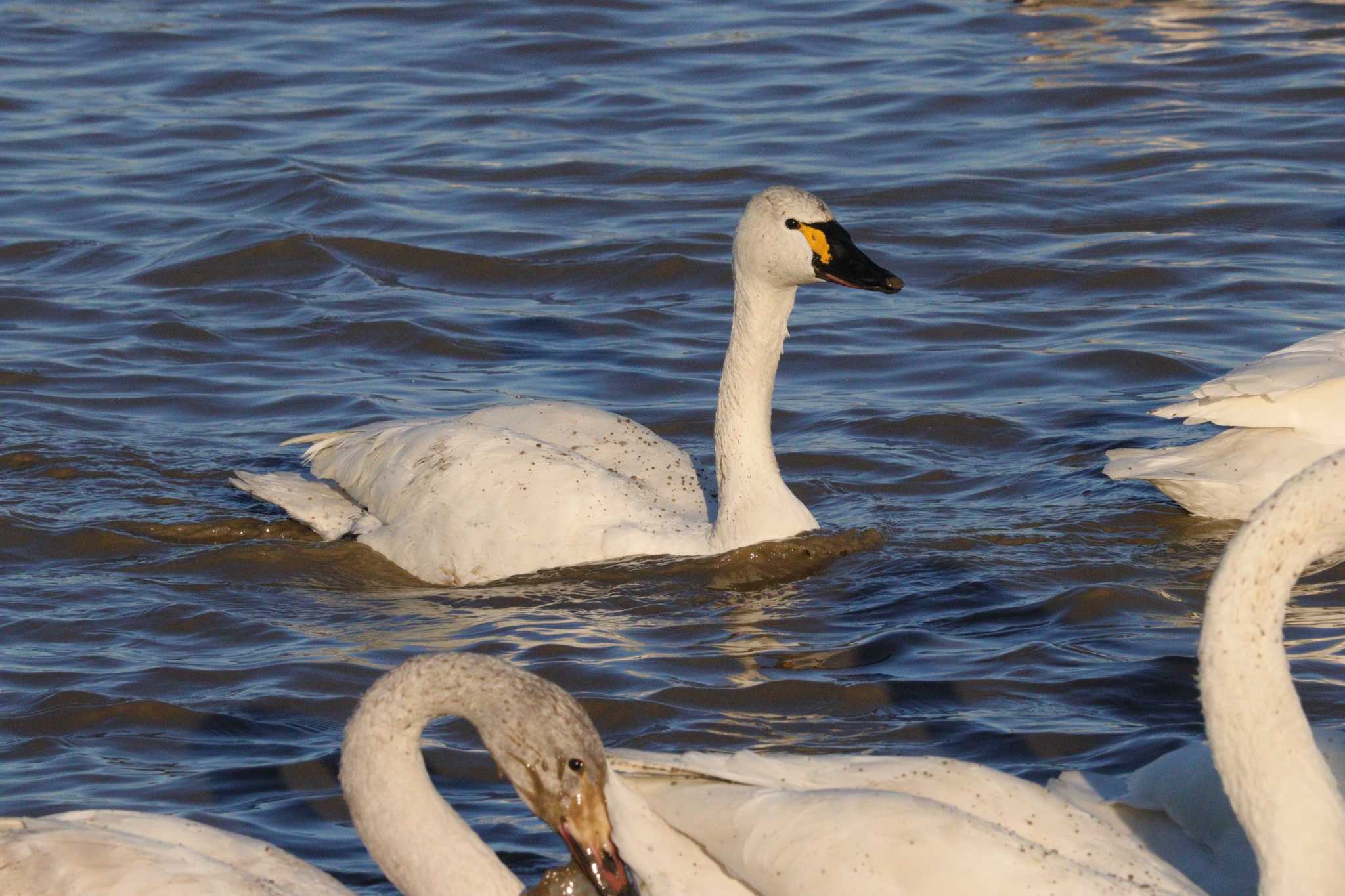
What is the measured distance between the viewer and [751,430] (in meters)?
7.45

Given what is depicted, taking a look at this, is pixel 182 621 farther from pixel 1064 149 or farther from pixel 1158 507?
pixel 1064 149

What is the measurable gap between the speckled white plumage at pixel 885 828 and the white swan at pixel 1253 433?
2997 millimetres

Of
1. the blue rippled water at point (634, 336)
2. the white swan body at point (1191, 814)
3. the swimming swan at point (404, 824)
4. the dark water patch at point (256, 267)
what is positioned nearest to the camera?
the swimming swan at point (404, 824)

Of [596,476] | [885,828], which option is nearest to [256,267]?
[596,476]

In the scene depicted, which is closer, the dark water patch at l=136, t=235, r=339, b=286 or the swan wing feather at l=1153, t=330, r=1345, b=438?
the swan wing feather at l=1153, t=330, r=1345, b=438

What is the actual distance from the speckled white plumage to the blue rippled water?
104 cm

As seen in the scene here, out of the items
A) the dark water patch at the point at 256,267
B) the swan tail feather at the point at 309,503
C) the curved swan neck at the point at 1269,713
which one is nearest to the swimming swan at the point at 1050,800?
the curved swan neck at the point at 1269,713

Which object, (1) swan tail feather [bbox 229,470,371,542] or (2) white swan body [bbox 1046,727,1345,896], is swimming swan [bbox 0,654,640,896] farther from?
(1) swan tail feather [bbox 229,470,371,542]

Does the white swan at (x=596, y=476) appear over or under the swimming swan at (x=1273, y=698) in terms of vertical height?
under

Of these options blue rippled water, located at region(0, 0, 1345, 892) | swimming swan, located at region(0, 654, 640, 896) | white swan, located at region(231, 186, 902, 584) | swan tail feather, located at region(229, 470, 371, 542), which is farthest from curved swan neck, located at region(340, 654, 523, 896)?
swan tail feather, located at region(229, 470, 371, 542)

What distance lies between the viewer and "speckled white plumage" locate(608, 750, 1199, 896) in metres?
3.94

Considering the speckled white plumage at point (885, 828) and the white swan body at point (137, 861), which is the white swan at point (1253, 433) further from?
the white swan body at point (137, 861)

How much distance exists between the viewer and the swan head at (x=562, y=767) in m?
4.10

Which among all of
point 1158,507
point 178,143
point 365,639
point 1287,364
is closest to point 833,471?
point 1158,507
